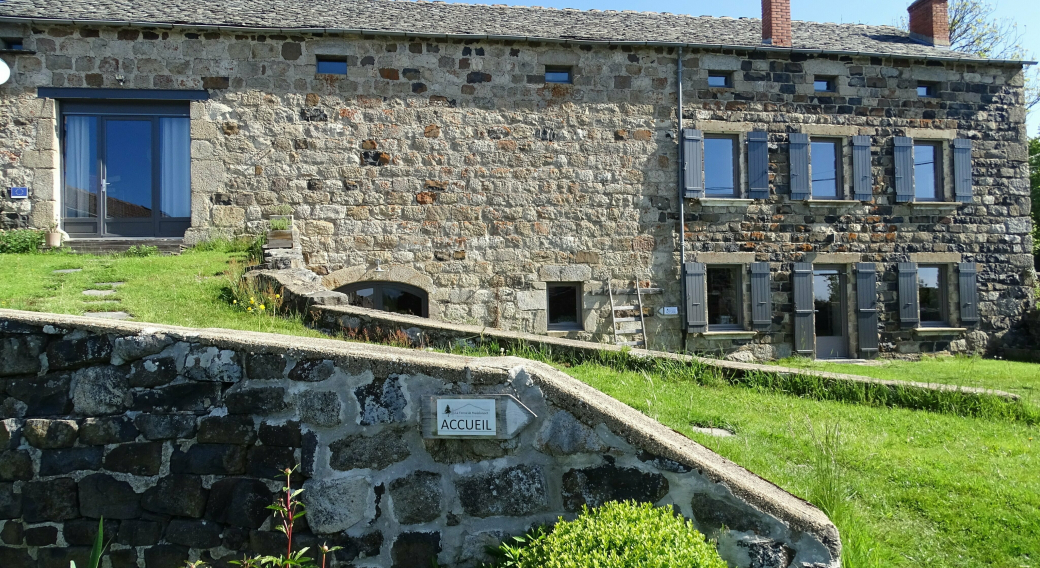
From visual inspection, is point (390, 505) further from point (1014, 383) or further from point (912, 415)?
point (1014, 383)

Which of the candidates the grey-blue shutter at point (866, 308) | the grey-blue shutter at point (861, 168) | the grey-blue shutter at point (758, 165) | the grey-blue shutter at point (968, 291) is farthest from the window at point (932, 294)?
the grey-blue shutter at point (758, 165)

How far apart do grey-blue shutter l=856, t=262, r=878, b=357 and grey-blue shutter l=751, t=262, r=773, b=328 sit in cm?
172

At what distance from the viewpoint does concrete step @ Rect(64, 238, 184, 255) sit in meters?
9.39

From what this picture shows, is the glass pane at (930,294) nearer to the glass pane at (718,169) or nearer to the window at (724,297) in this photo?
the window at (724,297)

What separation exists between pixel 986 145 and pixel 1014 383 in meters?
6.92

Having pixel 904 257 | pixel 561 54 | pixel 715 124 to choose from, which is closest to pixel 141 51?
pixel 561 54

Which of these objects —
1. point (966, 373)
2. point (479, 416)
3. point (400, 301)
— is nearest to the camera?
point (479, 416)

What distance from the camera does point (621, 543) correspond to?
2.27 metres

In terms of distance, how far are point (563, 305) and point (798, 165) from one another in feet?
16.2

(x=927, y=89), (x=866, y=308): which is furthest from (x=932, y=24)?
(x=866, y=308)

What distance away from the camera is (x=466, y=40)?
10391 mm

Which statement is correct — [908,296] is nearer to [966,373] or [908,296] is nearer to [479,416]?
[966,373]

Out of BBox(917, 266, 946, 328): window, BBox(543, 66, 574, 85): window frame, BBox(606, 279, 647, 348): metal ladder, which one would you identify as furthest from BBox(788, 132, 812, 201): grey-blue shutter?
BBox(543, 66, 574, 85): window frame

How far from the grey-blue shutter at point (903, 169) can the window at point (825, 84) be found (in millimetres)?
1480
